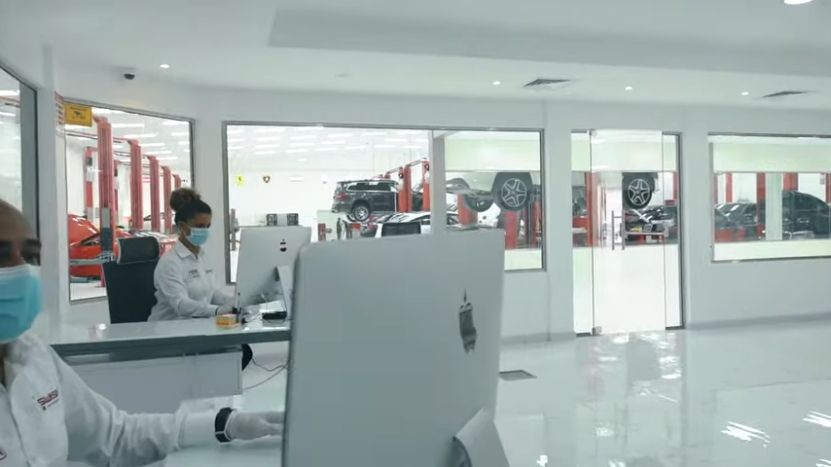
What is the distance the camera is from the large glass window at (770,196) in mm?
8320

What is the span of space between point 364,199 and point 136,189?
98.9 inches

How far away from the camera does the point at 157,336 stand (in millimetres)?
3207

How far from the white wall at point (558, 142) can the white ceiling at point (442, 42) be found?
0.26 meters

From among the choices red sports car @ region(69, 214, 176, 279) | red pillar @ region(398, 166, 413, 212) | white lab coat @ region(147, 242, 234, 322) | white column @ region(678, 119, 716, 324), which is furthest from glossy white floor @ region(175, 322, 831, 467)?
red pillar @ region(398, 166, 413, 212)

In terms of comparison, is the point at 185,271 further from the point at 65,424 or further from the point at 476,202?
the point at 476,202

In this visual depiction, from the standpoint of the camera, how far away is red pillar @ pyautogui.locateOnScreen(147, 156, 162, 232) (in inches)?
255

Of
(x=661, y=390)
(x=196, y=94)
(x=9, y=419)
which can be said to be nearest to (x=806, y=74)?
(x=661, y=390)

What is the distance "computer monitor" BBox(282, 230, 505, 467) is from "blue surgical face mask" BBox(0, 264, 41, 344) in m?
0.85

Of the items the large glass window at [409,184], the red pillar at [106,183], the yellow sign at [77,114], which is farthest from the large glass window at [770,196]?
the yellow sign at [77,114]

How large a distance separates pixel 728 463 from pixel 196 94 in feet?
18.1

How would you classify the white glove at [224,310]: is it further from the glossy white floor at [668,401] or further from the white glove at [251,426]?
the white glove at [251,426]

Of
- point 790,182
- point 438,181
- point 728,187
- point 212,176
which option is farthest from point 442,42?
point 790,182

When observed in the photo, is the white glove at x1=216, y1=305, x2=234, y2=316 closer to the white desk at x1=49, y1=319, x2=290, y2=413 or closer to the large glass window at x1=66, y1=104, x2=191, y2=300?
the white desk at x1=49, y1=319, x2=290, y2=413

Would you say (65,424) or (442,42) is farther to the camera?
(442,42)
